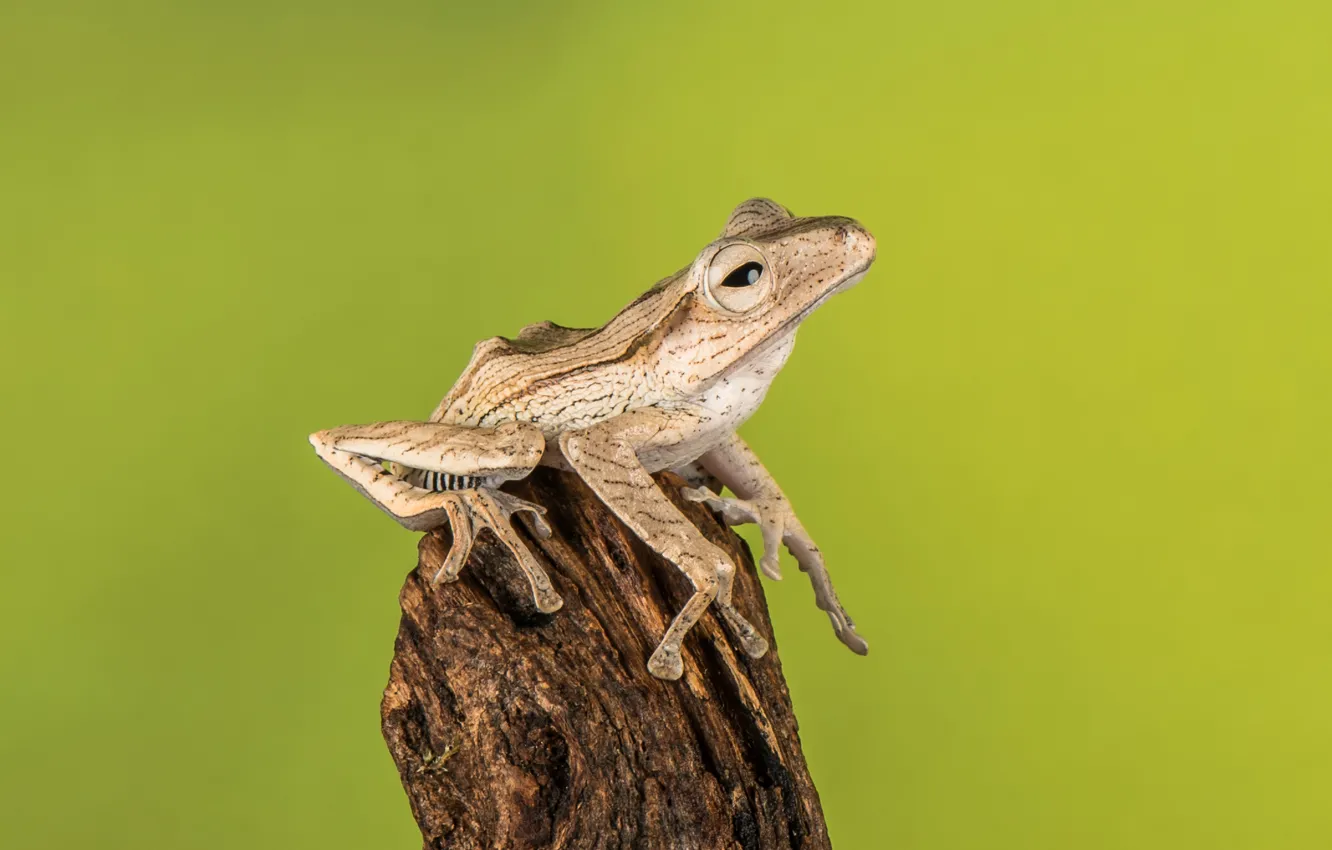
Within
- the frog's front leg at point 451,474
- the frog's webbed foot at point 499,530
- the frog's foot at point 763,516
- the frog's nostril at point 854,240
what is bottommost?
the frog's foot at point 763,516

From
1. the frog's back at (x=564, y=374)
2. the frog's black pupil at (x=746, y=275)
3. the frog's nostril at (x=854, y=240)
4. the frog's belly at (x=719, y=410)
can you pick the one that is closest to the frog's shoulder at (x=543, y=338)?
the frog's back at (x=564, y=374)

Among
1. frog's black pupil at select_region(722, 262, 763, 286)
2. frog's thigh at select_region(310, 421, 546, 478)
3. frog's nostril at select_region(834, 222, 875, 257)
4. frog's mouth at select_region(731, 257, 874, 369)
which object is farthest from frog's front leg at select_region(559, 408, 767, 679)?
frog's nostril at select_region(834, 222, 875, 257)

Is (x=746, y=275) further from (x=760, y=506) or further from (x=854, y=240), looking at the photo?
(x=760, y=506)

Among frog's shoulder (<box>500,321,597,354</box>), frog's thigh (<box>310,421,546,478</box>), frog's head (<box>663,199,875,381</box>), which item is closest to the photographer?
frog's head (<box>663,199,875,381</box>)

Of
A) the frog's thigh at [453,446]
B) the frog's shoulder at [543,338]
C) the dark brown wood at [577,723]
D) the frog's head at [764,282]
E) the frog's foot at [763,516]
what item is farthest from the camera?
the frog's foot at [763,516]

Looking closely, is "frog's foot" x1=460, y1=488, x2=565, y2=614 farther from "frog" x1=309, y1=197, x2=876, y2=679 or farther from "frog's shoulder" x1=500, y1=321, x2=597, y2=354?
"frog's shoulder" x1=500, y1=321, x2=597, y2=354

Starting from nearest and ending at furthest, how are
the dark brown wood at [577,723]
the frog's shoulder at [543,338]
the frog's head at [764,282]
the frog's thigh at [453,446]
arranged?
the dark brown wood at [577,723]
the frog's head at [764,282]
the frog's thigh at [453,446]
the frog's shoulder at [543,338]

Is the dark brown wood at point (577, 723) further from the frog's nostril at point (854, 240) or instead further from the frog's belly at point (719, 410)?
the frog's nostril at point (854, 240)

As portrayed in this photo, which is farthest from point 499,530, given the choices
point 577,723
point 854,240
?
point 854,240
